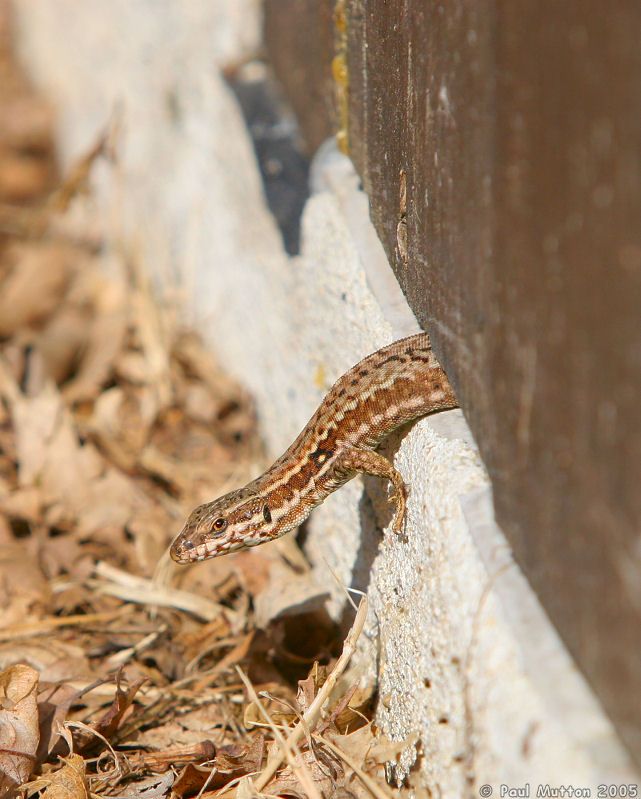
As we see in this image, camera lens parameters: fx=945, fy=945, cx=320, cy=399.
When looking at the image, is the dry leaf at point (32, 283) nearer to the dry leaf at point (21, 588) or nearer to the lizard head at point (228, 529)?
the dry leaf at point (21, 588)

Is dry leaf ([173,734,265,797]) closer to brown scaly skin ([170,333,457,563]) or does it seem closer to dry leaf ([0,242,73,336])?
brown scaly skin ([170,333,457,563])

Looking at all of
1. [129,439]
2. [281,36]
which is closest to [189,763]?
[129,439]

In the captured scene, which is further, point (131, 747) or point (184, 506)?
point (184, 506)

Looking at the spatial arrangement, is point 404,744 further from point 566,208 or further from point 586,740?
point 566,208

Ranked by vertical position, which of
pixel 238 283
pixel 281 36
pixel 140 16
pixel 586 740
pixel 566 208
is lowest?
pixel 586 740

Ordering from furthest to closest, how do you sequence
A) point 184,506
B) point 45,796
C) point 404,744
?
point 184,506 < point 45,796 < point 404,744

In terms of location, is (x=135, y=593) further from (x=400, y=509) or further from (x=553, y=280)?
(x=553, y=280)

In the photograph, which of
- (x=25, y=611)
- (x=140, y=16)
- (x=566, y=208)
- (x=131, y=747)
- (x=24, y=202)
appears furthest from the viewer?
(x=24, y=202)

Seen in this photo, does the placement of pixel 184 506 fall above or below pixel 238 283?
below
